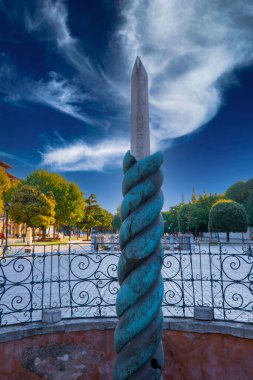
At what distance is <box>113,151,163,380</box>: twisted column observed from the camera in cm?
197

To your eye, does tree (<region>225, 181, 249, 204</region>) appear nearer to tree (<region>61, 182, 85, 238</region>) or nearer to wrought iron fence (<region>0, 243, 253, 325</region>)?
tree (<region>61, 182, 85, 238</region>)

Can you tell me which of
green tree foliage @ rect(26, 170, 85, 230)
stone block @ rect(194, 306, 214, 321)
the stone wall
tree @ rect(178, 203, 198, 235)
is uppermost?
green tree foliage @ rect(26, 170, 85, 230)

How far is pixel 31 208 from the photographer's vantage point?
2780cm

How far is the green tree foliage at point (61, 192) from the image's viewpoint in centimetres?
3678

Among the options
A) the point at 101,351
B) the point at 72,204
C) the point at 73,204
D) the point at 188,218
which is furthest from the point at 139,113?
the point at 188,218

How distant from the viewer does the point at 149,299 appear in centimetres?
201

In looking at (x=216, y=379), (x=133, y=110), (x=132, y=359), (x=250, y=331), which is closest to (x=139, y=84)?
(x=133, y=110)

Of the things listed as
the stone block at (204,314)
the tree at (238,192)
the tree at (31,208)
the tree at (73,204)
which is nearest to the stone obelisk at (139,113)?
the stone block at (204,314)

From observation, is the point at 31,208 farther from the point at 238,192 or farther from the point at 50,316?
the point at 238,192

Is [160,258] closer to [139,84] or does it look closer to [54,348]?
[139,84]

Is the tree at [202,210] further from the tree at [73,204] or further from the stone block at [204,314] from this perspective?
the stone block at [204,314]

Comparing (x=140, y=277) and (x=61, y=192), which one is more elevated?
(x=61, y=192)

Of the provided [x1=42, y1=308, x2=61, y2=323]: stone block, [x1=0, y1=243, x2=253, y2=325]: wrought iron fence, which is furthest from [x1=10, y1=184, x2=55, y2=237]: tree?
[x1=42, y1=308, x2=61, y2=323]: stone block

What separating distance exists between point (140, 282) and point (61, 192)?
36355 millimetres
